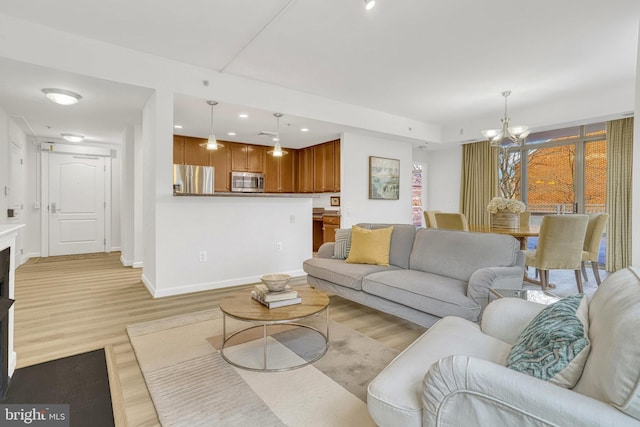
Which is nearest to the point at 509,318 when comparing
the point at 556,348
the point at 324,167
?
the point at 556,348

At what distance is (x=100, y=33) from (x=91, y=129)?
10.2 ft

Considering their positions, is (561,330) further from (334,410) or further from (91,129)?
(91,129)

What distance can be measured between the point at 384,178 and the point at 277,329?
14.0 feet

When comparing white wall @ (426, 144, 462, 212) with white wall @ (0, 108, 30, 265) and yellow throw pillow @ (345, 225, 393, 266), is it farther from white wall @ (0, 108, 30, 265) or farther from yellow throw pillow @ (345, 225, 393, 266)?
white wall @ (0, 108, 30, 265)

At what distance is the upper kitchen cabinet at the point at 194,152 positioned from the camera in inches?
244

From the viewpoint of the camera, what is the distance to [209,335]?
262cm

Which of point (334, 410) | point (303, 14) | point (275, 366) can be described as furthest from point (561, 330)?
point (303, 14)

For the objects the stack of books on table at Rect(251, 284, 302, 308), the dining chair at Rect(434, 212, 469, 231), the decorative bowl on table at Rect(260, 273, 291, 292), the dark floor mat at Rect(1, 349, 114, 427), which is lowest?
the dark floor mat at Rect(1, 349, 114, 427)

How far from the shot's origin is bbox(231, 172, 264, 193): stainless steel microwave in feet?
22.0

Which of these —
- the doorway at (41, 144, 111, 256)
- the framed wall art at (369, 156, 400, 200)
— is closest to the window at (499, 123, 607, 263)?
the framed wall art at (369, 156, 400, 200)

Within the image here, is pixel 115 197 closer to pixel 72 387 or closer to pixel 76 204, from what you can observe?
pixel 76 204

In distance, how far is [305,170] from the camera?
7223mm

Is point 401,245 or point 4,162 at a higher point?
point 4,162

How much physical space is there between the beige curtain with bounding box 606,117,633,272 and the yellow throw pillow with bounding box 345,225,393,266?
4.13 metres
